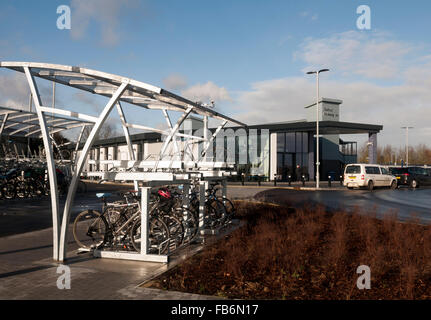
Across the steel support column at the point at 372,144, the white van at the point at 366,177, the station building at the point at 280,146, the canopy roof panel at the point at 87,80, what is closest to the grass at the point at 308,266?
the canopy roof panel at the point at 87,80

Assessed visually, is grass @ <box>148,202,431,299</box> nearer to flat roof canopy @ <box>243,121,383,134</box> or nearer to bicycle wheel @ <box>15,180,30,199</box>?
bicycle wheel @ <box>15,180,30,199</box>

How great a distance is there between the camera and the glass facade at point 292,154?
128 ft

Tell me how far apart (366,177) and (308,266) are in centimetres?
2130

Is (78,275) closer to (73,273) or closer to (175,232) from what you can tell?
(73,273)

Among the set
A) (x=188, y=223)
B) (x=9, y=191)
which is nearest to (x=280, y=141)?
(x=9, y=191)

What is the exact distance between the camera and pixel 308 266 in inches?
223

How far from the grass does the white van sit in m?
17.9

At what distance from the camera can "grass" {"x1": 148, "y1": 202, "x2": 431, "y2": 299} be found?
15.2 ft

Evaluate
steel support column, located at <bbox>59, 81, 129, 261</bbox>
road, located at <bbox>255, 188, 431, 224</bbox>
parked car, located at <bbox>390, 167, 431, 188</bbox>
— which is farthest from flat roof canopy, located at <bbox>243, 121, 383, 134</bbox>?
steel support column, located at <bbox>59, 81, 129, 261</bbox>

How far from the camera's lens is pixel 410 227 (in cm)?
830
